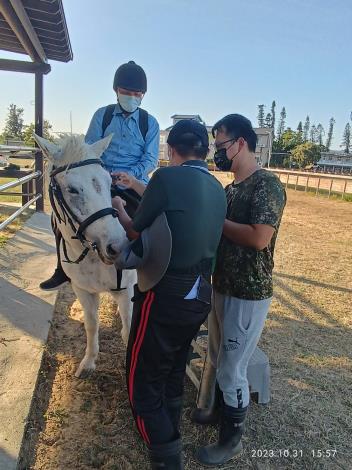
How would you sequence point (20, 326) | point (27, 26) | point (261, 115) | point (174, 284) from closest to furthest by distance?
1. point (174, 284)
2. point (20, 326)
3. point (27, 26)
4. point (261, 115)

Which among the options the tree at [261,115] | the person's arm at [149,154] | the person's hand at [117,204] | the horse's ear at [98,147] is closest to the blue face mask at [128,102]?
the person's arm at [149,154]

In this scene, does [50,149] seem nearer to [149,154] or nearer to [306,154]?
[149,154]

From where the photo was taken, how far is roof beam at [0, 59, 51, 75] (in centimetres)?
675

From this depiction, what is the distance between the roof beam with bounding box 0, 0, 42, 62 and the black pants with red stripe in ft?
12.4

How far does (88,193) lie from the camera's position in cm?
238

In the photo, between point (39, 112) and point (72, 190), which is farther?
point (39, 112)

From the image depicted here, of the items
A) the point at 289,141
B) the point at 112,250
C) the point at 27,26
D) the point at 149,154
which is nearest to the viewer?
the point at 112,250

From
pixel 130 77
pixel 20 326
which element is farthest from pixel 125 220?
pixel 20 326

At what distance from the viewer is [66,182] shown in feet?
8.02

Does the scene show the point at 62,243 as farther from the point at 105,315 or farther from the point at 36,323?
the point at 105,315

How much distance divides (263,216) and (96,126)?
75.3 inches

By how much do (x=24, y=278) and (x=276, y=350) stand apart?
3.33 m

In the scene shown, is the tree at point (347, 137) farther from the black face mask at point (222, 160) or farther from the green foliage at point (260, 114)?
the black face mask at point (222, 160)
